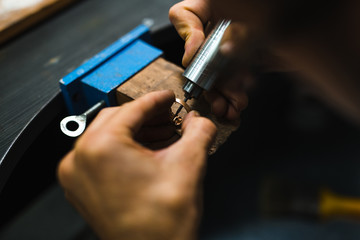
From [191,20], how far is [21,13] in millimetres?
431

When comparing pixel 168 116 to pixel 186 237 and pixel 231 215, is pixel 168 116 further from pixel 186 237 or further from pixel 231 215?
pixel 231 215

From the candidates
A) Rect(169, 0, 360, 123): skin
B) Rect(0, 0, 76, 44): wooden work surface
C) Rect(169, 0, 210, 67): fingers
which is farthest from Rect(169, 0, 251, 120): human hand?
Rect(0, 0, 76, 44): wooden work surface

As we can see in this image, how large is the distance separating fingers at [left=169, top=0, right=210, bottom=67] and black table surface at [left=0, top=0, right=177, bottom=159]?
141mm

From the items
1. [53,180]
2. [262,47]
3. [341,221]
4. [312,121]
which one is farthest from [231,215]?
[262,47]

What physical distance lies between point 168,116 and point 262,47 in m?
0.27

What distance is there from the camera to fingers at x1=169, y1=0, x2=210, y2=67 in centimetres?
60

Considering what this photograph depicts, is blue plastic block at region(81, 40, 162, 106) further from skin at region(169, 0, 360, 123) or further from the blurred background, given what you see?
skin at region(169, 0, 360, 123)

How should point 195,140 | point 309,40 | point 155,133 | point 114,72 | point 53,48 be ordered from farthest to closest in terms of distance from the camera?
point 53,48 < point 114,72 < point 155,133 < point 195,140 < point 309,40

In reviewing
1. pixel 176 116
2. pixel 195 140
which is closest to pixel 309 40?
pixel 195 140

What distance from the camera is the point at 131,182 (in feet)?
1.30

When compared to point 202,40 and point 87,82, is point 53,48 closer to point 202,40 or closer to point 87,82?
point 87,82

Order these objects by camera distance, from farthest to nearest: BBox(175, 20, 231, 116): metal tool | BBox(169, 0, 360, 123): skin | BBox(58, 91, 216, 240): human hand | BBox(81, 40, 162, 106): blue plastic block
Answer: BBox(81, 40, 162, 106): blue plastic block
BBox(175, 20, 231, 116): metal tool
BBox(58, 91, 216, 240): human hand
BBox(169, 0, 360, 123): skin

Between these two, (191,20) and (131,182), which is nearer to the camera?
(131,182)

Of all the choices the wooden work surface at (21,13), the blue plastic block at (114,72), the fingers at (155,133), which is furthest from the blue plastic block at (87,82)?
the wooden work surface at (21,13)
